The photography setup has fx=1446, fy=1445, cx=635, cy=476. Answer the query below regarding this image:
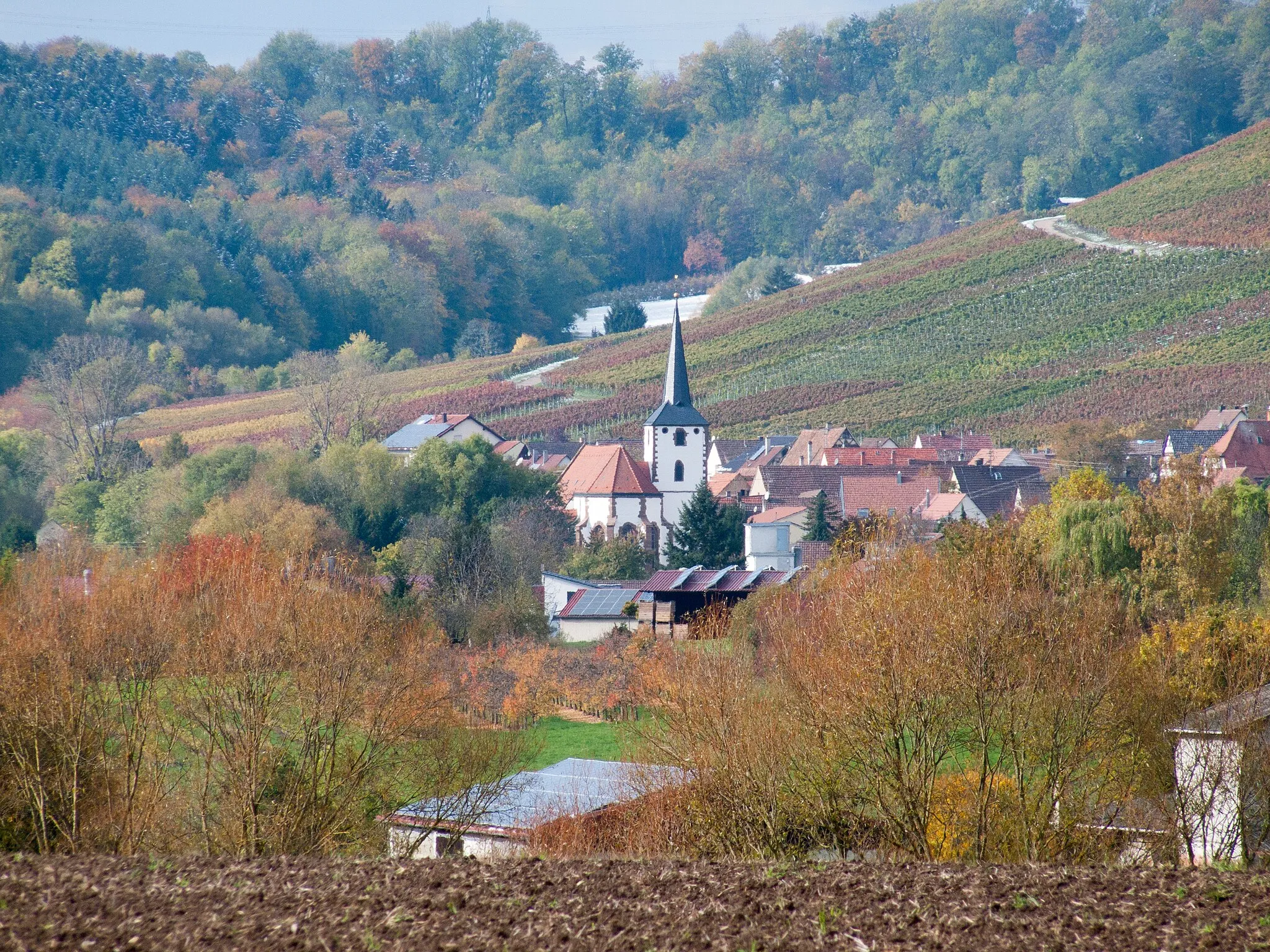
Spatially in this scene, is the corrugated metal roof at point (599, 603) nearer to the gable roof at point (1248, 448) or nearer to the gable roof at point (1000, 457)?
the gable roof at point (1000, 457)

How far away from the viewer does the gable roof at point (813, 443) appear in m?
63.5

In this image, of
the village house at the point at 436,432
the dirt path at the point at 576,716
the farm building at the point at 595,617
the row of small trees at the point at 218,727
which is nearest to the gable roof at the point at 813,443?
the village house at the point at 436,432

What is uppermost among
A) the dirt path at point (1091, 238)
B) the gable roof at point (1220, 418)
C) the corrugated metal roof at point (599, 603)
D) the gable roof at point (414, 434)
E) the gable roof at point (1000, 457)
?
the dirt path at point (1091, 238)

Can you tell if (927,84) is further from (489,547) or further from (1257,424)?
(489,547)

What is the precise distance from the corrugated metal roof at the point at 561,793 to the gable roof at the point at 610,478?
3473cm

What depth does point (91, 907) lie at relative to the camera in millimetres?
9812

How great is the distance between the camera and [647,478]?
2270 inches

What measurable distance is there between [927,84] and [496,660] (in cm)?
15745

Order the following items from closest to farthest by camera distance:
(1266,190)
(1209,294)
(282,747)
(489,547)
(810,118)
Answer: (282,747)
(489,547)
(1209,294)
(1266,190)
(810,118)

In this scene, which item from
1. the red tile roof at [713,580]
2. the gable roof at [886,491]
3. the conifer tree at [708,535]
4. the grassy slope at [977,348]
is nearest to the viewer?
the red tile roof at [713,580]

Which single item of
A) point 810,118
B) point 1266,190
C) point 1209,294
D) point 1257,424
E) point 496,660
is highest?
point 810,118

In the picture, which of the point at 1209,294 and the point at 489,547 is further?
the point at 1209,294

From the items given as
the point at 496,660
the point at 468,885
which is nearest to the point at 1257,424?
the point at 496,660

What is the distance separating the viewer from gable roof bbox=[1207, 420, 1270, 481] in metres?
50.2
